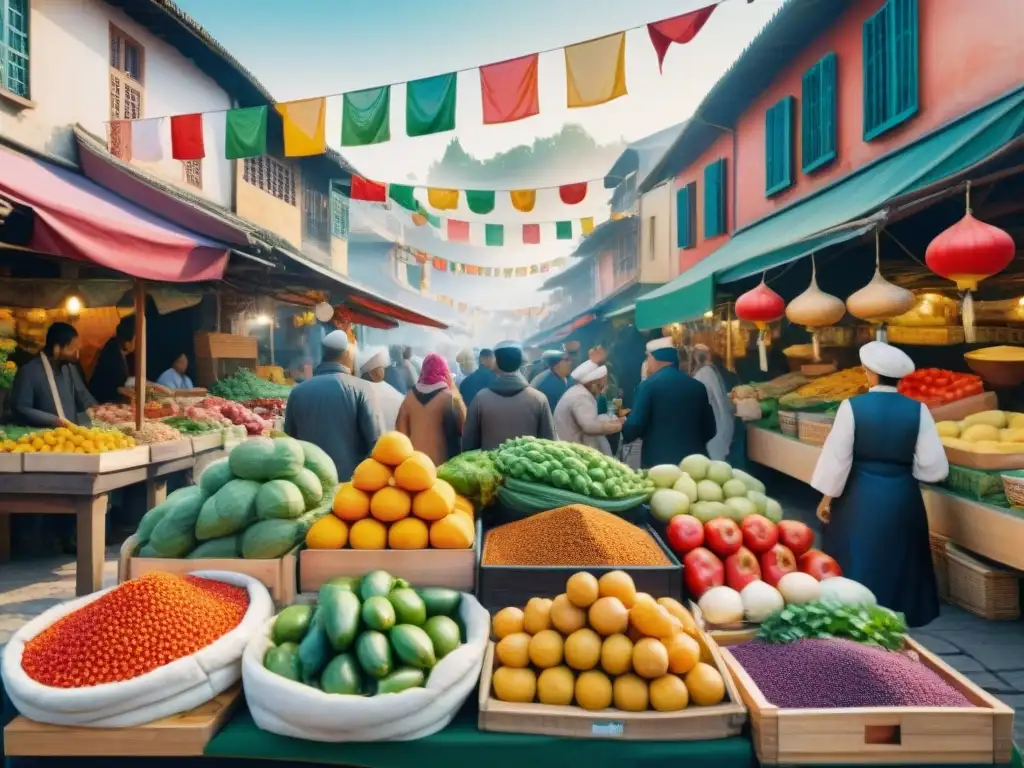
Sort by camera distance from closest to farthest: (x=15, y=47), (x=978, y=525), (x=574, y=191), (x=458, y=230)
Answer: (x=978, y=525) → (x=15, y=47) → (x=574, y=191) → (x=458, y=230)

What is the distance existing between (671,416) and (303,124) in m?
6.41

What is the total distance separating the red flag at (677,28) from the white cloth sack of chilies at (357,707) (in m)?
6.69

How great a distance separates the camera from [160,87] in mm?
11594

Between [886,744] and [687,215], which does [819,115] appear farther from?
[886,744]

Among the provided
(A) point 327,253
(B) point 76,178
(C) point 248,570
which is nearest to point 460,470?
(C) point 248,570

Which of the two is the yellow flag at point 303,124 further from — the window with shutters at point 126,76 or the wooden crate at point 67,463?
the wooden crate at point 67,463

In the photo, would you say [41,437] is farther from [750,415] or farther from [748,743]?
[750,415]

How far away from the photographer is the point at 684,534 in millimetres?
Answer: 3186

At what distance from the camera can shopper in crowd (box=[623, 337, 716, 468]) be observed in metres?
5.90

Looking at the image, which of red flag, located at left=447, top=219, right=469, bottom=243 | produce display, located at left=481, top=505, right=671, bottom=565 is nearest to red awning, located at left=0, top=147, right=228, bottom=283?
produce display, located at left=481, top=505, right=671, bottom=565

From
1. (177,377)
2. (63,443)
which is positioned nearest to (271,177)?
(177,377)

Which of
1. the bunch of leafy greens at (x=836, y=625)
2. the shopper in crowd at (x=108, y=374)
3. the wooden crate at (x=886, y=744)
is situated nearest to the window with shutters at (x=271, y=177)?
the shopper in crowd at (x=108, y=374)

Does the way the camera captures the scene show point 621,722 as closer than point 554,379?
Yes

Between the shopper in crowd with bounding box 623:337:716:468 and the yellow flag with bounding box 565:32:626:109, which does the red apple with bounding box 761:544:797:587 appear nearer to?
the shopper in crowd with bounding box 623:337:716:468
